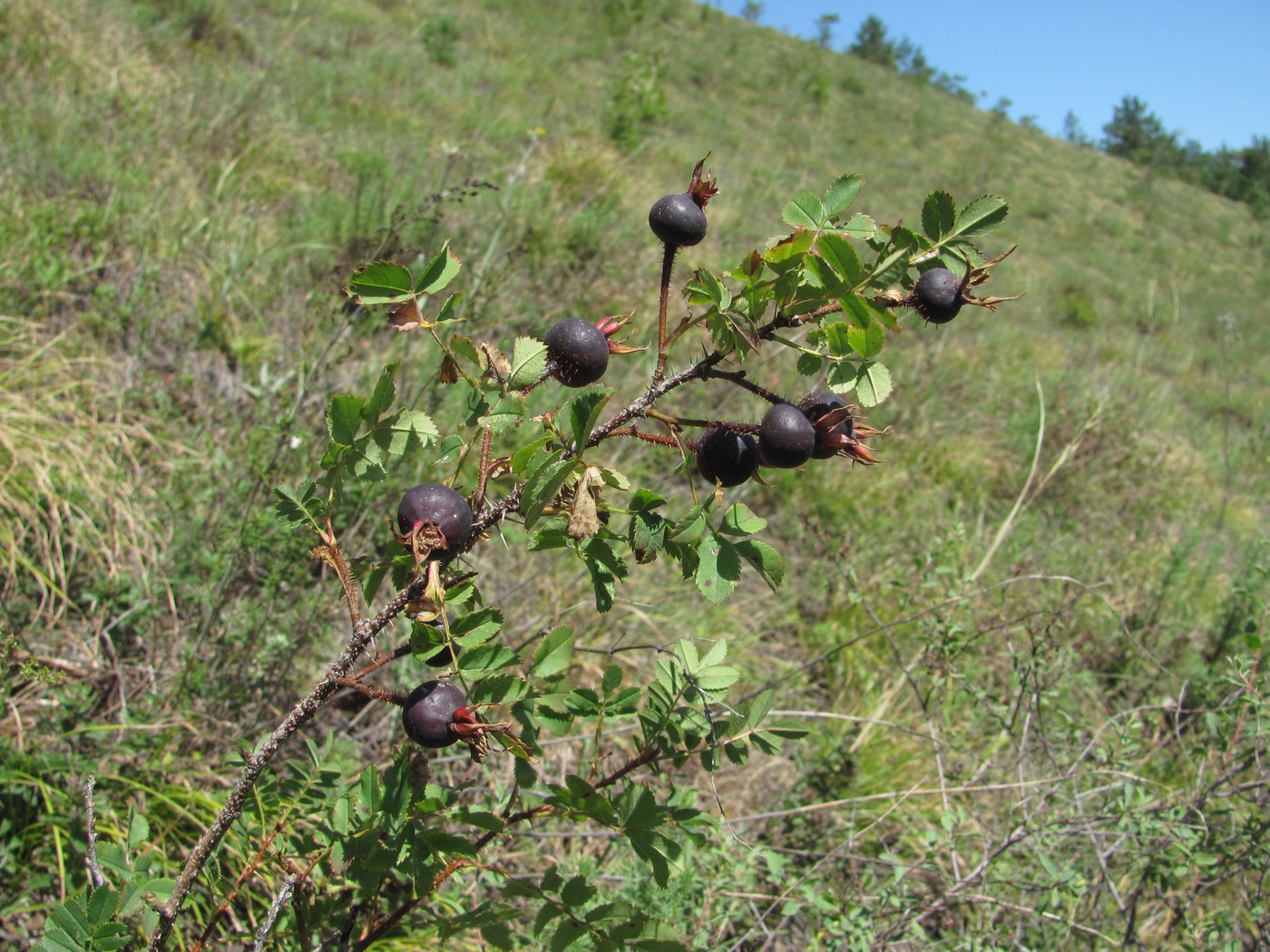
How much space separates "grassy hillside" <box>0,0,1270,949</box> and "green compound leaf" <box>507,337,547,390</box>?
19 cm

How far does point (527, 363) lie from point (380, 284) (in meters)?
0.18

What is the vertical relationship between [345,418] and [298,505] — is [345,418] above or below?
above

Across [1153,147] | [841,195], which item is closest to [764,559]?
[841,195]

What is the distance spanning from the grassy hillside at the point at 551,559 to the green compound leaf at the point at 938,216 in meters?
0.31

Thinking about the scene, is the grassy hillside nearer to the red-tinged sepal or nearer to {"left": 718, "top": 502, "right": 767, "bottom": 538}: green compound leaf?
{"left": 718, "top": 502, "right": 767, "bottom": 538}: green compound leaf

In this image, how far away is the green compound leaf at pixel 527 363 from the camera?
0.85 metres

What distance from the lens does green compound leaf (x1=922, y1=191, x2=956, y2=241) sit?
86cm

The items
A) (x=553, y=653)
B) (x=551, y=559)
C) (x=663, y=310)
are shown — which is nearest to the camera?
(x=663, y=310)

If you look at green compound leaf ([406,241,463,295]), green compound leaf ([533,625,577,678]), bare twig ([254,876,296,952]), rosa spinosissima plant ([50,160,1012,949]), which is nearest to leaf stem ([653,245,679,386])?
rosa spinosissima plant ([50,160,1012,949])

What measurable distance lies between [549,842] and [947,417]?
3.85 m

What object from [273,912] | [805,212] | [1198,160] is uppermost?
[1198,160]

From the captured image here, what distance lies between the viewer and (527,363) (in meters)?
0.85

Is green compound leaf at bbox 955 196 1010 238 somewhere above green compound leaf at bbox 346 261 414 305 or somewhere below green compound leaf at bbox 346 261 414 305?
above

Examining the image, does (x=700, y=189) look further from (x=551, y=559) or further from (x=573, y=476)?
(x=551, y=559)
